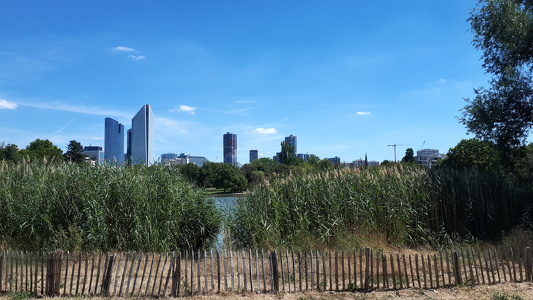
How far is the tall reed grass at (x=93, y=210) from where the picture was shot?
8430mm

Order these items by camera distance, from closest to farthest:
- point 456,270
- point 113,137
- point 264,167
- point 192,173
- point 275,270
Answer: point 275,270 → point 456,270 → point 192,173 → point 264,167 → point 113,137

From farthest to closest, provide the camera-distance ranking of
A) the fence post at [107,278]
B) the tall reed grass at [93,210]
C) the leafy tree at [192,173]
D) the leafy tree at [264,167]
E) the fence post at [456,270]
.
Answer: the leafy tree at [264,167] < the leafy tree at [192,173] < the tall reed grass at [93,210] < the fence post at [456,270] < the fence post at [107,278]

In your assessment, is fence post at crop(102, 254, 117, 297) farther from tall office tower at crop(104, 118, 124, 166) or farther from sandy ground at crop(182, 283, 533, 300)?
tall office tower at crop(104, 118, 124, 166)

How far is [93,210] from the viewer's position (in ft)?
28.5

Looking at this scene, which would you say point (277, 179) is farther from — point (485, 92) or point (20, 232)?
point (485, 92)

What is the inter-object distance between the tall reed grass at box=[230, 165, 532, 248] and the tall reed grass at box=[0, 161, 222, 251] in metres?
1.86

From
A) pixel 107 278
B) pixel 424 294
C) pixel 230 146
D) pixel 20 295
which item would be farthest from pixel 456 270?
pixel 230 146

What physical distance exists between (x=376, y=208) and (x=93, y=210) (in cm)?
718

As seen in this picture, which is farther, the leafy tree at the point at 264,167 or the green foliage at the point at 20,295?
the leafy tree at the point at 264,167

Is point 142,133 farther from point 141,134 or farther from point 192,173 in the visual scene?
point 192,173

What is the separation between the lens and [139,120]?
1252 inches

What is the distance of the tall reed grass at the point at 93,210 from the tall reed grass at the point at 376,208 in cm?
186

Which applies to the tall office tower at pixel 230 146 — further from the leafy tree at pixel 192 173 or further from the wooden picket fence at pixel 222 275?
the wooden picket fence at pixel 222 275

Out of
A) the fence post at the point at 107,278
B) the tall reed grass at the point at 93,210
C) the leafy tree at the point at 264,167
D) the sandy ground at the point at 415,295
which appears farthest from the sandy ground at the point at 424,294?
the leafy tree at the point at 264,167
